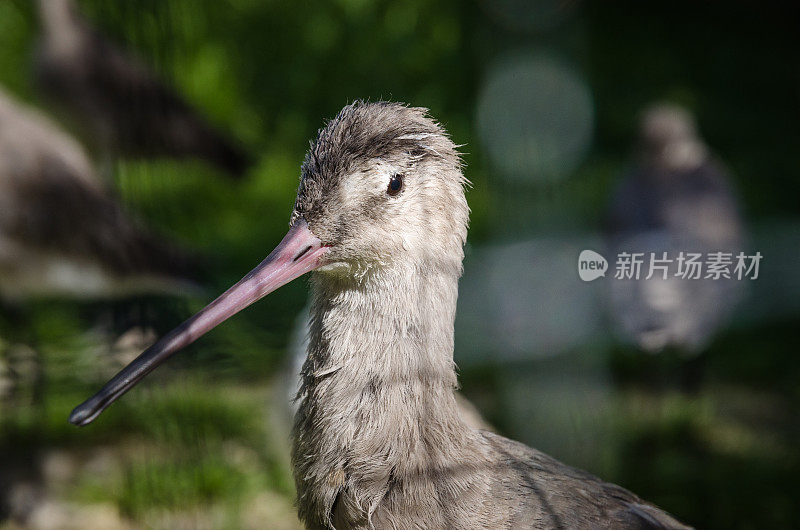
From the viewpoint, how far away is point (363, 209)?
4.51 ft

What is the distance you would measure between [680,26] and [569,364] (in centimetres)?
204

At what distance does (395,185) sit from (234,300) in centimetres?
38

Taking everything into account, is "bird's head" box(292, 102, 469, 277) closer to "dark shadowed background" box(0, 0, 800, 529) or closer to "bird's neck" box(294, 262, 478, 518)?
"bird's neck" box(294, 262, 478, 518)

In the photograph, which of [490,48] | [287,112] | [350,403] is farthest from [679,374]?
[287,112]

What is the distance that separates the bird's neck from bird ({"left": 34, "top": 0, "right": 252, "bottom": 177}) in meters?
1.23

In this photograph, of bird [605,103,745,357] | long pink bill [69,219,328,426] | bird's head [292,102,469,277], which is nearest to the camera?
long pink bill [69,219,328,426]

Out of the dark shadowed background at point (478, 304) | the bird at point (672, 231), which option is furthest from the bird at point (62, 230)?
the bird at point (672, 231)

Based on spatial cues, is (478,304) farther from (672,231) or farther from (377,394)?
(377,394)

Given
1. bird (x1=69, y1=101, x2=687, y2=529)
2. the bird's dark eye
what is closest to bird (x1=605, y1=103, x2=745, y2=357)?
bird (x1=69, y1=101, x2=687, y2=529)

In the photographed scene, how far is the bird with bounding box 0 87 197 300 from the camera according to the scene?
7.63 ft

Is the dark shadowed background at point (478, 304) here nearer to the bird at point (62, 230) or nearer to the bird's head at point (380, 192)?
the bird at point (62, 230)

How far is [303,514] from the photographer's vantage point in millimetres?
1410

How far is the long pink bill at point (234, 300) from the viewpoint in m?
1.26

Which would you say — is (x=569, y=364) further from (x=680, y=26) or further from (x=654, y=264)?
(x=680, y=26)
